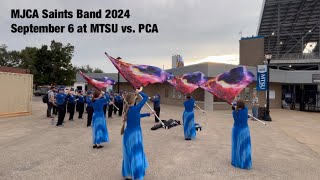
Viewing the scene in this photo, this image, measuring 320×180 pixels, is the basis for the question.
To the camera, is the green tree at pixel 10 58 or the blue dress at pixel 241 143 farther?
the green tree at pixel 10 58

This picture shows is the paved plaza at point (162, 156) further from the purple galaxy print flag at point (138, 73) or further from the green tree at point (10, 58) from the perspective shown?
the green tree at point (10, 58)

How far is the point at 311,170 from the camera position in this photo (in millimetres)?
6941

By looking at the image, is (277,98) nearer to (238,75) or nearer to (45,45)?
(238,75)

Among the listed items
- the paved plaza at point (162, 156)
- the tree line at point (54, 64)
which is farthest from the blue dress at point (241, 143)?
the tree line at point (54, 64)

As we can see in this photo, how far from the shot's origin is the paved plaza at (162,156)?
641cm

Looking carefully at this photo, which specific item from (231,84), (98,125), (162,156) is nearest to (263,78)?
(231,84)

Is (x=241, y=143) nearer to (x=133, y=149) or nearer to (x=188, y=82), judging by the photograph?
(x=133, y=149)

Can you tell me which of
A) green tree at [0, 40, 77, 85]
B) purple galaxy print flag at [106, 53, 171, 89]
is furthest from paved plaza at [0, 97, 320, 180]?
green tree at [0, 40, 77, 85]

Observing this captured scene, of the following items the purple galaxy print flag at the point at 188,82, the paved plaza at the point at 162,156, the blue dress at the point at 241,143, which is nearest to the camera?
the paved plaza at the point at 162,156

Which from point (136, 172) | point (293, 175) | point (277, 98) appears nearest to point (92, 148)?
point (136, 172)

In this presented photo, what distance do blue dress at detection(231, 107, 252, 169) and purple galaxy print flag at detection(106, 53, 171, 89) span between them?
7.96 feet

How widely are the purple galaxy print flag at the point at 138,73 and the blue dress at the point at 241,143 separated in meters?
2.43

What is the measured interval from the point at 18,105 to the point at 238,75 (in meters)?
15.7

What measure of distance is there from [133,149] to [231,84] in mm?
3928
